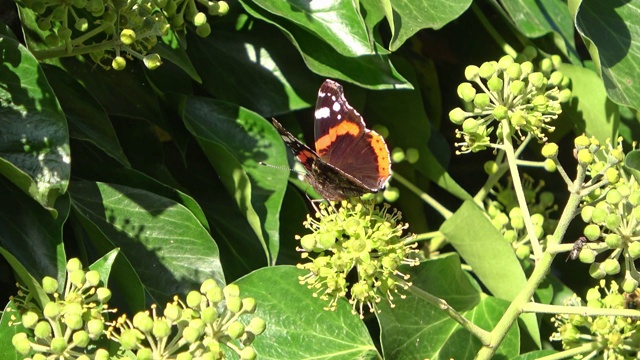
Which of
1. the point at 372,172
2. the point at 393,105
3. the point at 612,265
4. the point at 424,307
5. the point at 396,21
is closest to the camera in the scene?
the point at 612,265

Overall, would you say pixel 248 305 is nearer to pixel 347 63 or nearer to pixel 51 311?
pixel 51 311

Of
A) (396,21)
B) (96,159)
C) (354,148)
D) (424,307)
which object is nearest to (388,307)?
(424,307)

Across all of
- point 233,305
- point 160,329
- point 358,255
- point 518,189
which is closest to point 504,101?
point 518,189

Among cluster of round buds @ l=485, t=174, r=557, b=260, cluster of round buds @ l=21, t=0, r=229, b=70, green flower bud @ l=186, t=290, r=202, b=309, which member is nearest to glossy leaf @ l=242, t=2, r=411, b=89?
cluster of round buds @ l=21, t=0, r=229, b=70

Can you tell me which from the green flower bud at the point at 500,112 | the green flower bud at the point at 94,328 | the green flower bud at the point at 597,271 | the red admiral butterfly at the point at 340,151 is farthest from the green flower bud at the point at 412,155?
the green flower bud at the point at 94,328

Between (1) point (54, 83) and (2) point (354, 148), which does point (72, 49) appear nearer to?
(1) point (54, 83)

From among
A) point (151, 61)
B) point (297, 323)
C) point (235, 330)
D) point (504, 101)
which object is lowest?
point (297, 323)
